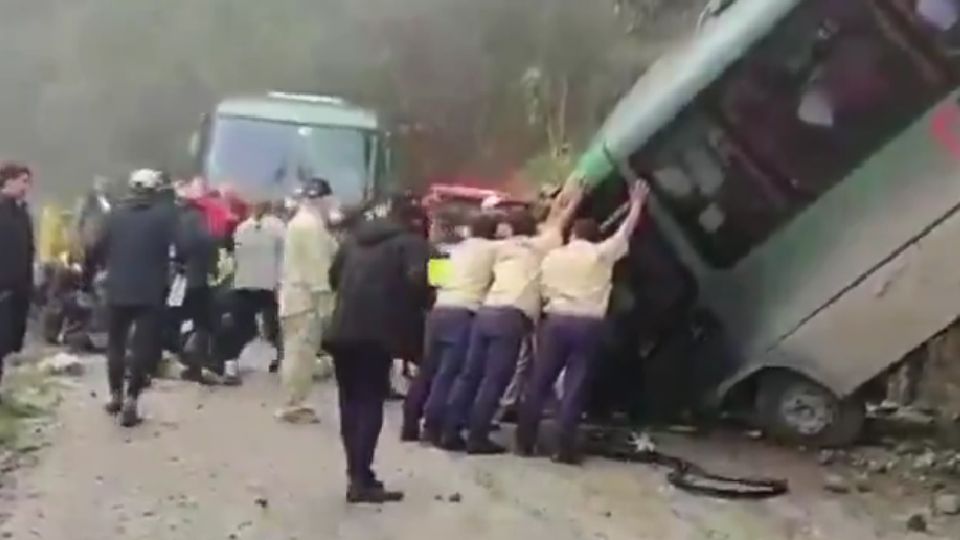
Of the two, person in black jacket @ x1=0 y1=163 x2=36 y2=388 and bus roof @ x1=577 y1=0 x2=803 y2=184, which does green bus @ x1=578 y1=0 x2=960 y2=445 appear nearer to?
bus roof @ x1=577 y1=0 x2=803 y2=184

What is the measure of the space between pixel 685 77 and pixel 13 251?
166 inches

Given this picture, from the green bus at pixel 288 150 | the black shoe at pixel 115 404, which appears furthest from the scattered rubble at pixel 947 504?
the green bus at pixel 288 150

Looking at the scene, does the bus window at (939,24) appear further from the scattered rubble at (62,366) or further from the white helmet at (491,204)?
the scattered rubble at (62,366)

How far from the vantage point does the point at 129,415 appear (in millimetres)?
11836

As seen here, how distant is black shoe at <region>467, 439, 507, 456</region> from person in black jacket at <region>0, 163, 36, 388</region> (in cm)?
282

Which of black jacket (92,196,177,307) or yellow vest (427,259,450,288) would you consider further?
yellow vest (427,259,450,288)

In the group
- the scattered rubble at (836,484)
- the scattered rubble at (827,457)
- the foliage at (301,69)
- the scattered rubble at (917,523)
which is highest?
the foliage at (301,69)

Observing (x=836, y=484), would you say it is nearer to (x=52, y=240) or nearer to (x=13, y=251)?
(x=13, y=251)

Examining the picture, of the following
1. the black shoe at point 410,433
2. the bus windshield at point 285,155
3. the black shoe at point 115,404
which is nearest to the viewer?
the black shoe at point 410,433

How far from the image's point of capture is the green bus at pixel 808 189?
1077 centimetres

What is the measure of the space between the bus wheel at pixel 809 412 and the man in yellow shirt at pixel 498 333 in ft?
5.69

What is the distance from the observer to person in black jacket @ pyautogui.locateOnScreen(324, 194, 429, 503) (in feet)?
29.7

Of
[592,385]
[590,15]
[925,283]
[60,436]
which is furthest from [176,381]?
[590,15]

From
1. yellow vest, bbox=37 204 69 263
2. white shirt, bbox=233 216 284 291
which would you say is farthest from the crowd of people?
yellow vest, bbox=37 204 69 263
